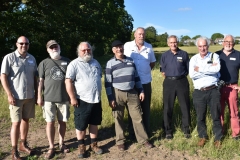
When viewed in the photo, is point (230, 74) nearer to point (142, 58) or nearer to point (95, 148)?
point (142, 58)

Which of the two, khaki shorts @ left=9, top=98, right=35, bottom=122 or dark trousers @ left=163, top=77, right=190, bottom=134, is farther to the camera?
dark trousers @ left=163, top=77, right=190, bottom=134

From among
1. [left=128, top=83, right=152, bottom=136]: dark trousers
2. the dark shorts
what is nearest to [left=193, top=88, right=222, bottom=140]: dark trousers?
[left=128, top=83, right=152, bottom=136]: dark trousers

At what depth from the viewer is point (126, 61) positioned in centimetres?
478

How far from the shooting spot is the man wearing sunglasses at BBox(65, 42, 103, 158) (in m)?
4.49

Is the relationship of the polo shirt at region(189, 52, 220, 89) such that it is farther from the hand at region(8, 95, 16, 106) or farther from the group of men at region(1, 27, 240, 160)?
the hand at region(8, 95, 16, 106)

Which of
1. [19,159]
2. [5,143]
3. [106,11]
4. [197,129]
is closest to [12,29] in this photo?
[106,11]

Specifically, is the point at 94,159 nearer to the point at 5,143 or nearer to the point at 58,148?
the point at 58,148

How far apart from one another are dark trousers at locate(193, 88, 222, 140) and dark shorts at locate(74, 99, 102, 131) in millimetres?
1867

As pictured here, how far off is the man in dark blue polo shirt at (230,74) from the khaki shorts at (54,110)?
9.91 ft

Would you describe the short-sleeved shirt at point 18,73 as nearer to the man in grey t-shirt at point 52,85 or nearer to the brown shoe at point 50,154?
the man in grey t-shirt at point 52,85

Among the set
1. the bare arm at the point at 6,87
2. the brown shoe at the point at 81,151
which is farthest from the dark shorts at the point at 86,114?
the bare arm at the point at 6,87

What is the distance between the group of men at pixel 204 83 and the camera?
185 inches

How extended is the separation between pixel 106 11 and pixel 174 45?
14540 millimetres

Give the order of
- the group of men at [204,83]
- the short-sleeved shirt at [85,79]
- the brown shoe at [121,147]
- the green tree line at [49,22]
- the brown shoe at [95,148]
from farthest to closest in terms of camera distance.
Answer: the green tree line at [49,22]
the brown shoe at [121,147]
the brown shoe at [95,148]
the group of men at [204,83]
the short-sleeved shirt at [85,79]
